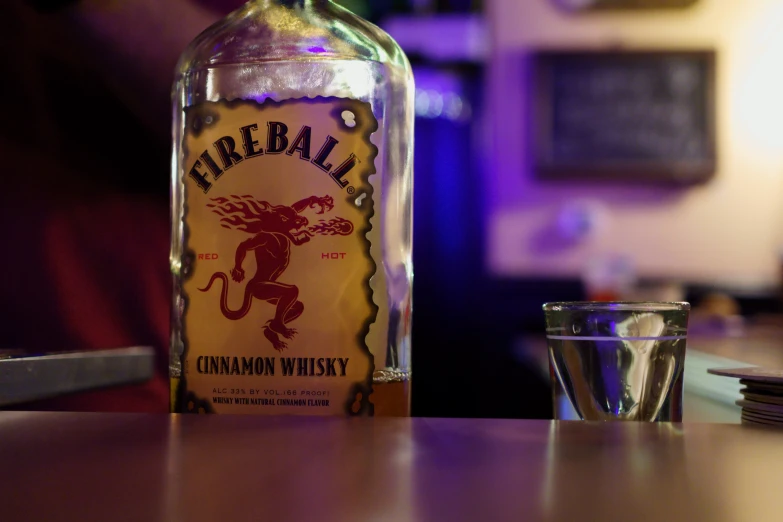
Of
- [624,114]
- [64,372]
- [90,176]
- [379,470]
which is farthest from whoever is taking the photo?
[624,114]

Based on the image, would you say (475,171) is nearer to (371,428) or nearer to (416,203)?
(416,203)

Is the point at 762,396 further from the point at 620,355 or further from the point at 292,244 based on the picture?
the point at 292,244

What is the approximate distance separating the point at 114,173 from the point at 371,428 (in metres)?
0.54

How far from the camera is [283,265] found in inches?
15.5

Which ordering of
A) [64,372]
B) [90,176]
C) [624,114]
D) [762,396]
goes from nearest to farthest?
[762,396]
[64,372]
[90,176]
[624,114]

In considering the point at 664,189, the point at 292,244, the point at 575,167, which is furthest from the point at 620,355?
the point at 664,189

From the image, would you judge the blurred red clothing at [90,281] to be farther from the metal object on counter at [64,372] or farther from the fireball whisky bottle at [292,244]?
the fireball whisky bottle at [292,244]

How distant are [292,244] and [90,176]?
1.24 ft

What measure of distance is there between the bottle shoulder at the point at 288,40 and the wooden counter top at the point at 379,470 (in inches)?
9.9

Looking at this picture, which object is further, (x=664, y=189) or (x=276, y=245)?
(x=664, y=189)

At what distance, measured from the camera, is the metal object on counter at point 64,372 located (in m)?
0.38

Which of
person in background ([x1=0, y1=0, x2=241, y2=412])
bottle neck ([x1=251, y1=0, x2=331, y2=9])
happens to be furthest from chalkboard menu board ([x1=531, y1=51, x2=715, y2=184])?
bottle neck ([x1=251, y1=0, x2=331, y2=9])

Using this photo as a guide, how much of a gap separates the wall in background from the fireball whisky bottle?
282 centimetres

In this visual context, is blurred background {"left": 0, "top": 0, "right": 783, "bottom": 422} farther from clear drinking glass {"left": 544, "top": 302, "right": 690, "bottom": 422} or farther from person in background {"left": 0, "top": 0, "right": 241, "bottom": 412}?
clear drinking glass {"left": 544, "top": 302, "right": 690, "bottom": 422}
